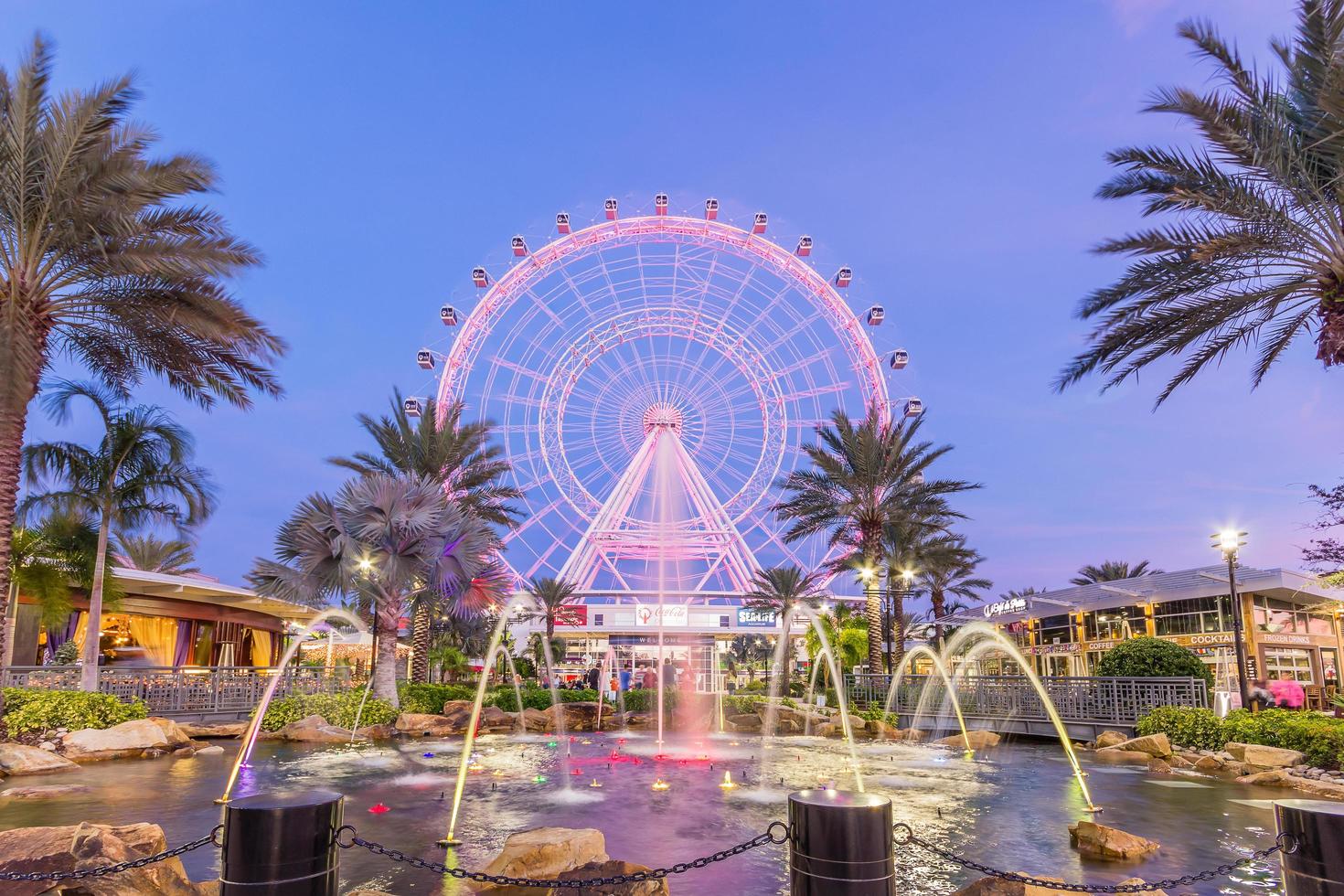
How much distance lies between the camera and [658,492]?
38.5 metres

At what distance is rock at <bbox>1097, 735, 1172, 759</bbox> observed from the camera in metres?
15.4

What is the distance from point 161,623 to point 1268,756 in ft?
109

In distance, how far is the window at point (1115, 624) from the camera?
34.8 metres

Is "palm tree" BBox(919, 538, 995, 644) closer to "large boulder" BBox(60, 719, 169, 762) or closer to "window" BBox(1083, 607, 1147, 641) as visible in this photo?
"window" BBox(1083, 607, 1147, 641)

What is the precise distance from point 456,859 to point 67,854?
3068mm

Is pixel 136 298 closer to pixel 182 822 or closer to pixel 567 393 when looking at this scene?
pixel 182 822

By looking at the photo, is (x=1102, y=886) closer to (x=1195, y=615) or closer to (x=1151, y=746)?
(x=1151, y=746)

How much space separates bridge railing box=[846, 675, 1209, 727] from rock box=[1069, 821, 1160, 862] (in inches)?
443

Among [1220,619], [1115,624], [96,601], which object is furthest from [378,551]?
[1115,624]

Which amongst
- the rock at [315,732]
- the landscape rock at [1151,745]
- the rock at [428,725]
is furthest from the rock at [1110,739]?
the rock at [315,732]

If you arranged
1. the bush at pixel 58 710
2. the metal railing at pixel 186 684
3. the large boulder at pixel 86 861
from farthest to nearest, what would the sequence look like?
the metal railing at pixel 186 684 → the bush at pixel 58 710 → the large boulder at pixel 86 861

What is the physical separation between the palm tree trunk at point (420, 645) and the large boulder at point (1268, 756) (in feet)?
68.3

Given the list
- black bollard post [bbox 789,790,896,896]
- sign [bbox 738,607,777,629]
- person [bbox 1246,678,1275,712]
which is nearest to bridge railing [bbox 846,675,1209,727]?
person [bbox 1246,678,1275,712]

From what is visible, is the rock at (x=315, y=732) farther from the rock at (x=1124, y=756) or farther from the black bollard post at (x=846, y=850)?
the black bollard post at (x=846, y=850)
